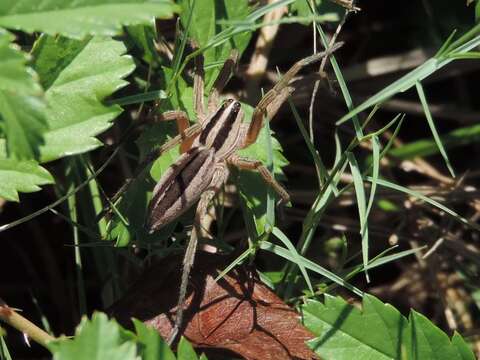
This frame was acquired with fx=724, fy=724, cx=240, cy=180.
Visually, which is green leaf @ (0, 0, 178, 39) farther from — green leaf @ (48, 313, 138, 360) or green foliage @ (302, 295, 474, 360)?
Answer: green foliage @ (302, 295, 474, 360)

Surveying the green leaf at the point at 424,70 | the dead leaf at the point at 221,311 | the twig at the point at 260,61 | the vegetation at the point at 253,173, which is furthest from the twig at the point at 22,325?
the twig at the point at 260,61

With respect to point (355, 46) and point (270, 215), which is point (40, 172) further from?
point (355, 46)

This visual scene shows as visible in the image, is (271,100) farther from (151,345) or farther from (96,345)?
(96,345)

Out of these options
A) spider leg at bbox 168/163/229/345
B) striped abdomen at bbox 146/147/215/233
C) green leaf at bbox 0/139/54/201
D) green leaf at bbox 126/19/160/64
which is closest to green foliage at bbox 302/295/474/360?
spider leg at bbox 168/163/229/345

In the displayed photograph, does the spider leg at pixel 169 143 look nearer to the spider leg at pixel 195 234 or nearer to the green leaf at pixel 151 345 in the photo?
the spider leg at pixel 195 234

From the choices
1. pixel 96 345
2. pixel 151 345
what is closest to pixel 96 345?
pixel 96 345
